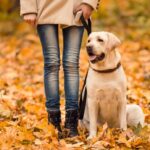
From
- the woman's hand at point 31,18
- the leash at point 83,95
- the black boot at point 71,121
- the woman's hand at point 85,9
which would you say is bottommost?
the black boot at point 71,121

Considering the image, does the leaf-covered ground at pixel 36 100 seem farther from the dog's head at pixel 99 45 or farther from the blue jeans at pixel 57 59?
the dog's head at pixel 99 45

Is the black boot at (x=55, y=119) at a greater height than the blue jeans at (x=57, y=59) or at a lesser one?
lesser

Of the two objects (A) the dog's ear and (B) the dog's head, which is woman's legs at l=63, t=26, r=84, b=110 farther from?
(A) the dog's ear

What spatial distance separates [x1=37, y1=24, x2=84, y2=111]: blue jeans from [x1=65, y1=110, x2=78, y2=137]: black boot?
0.06 m

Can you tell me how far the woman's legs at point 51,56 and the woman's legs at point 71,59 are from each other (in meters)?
0.09

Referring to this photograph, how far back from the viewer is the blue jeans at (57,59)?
19.0 feet

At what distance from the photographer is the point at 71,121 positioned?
236 inches

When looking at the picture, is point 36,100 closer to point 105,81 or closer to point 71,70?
point 71,70

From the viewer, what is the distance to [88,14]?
5.79 meters

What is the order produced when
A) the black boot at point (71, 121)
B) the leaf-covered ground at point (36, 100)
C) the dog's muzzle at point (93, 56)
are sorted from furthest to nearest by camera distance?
the black boot at point (71, 121), the dog's muzzle at point (93, 56), the leaf-covered ground at point (36, 100)

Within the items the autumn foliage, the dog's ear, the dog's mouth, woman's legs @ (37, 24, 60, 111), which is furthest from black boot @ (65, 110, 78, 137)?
the dog's ear

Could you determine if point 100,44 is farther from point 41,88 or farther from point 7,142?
point 41,88

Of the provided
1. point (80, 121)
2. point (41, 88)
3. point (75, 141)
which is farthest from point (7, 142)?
point (41, 88)

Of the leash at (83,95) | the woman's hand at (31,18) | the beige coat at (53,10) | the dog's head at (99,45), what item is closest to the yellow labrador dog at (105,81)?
the dog's head at (99,45)
